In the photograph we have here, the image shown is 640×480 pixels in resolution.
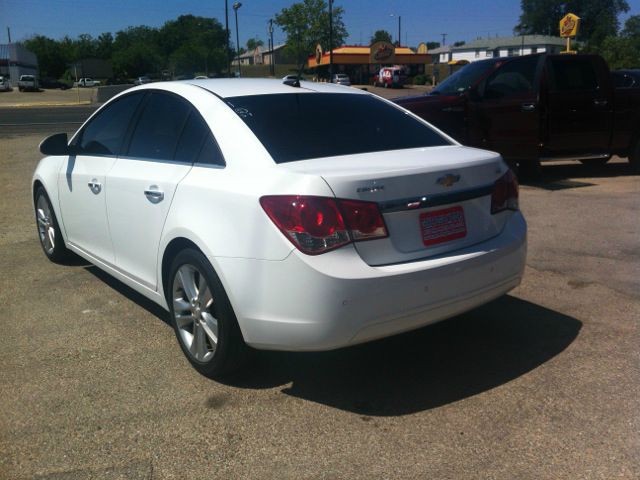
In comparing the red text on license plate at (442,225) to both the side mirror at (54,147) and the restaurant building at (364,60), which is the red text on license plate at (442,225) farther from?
the restaurant building at (364,60)

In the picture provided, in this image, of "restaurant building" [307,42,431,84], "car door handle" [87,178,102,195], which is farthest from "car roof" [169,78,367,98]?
"restaurant building" [307,42,431,84]

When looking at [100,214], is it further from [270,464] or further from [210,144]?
[270,464]

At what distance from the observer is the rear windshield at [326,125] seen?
3561mm

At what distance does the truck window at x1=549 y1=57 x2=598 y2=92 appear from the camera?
9.48 meters

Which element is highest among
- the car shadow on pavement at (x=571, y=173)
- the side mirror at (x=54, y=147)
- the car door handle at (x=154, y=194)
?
the side mirror at (x=54, y=147)

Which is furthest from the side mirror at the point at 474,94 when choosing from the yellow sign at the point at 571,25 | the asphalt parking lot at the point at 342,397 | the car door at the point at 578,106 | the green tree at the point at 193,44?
the green tree at the point at 193,44

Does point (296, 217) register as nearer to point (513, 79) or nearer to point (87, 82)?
point (513, 79)

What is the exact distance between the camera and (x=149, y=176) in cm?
400

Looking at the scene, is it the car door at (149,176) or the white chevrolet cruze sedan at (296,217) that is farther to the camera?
the car door at (149,176)

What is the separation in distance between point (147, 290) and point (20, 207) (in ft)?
18.4

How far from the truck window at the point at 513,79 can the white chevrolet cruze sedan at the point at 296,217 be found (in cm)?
567

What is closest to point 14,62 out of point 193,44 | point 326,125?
point 193,44

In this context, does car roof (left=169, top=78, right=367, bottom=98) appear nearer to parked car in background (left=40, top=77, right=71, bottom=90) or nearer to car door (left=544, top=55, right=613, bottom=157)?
car door (left=544, top=55, right=613, bottom=157)

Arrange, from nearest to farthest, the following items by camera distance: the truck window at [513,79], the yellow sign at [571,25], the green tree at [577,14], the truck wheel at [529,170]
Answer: the truck window at [513,79]
the truck wheel at [529,170]
the yellow sign at [571,25]
the green tree at [577,14]
